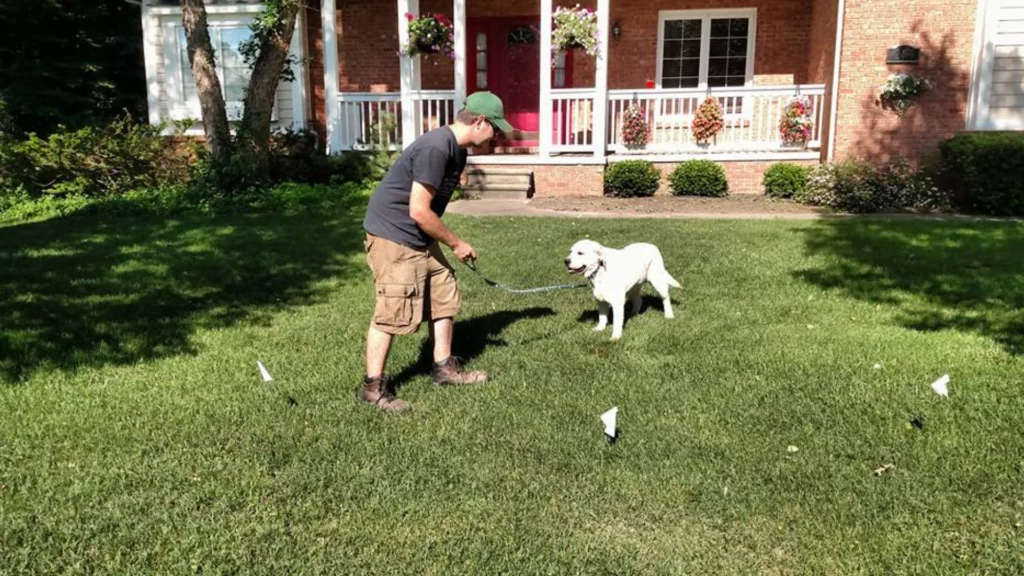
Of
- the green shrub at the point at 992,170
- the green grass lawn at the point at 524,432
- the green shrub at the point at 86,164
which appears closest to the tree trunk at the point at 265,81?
the green shrub at the point at 86,164

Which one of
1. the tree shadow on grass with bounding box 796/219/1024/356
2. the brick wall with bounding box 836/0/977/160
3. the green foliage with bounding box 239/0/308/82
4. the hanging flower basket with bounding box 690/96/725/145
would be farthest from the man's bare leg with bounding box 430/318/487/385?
the brick wall with bounding box 836/0/977/160

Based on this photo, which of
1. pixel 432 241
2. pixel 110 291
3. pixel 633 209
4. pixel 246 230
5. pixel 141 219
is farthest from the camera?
pixel 633 209

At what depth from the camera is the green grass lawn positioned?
2840 millimetres

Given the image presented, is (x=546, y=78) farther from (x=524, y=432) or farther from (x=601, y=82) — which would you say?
(x=524, y=432)

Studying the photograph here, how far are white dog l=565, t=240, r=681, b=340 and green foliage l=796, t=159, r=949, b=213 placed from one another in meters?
6.61

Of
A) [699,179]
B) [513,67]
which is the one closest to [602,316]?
[699,179]

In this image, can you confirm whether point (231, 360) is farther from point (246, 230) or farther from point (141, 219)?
point (141, 219)

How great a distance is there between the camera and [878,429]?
374 centimetres

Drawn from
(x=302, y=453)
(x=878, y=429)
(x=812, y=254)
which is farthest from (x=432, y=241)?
(x=812, y=254)

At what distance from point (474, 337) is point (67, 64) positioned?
15.9 metres

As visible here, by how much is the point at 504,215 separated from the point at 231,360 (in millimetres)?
6177

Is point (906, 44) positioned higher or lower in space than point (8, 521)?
higher

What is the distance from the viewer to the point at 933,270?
23.1 ft

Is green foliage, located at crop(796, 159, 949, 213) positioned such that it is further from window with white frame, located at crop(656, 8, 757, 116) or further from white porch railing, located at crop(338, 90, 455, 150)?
white porch railing, located at crop(338, 90, 455, 150)
